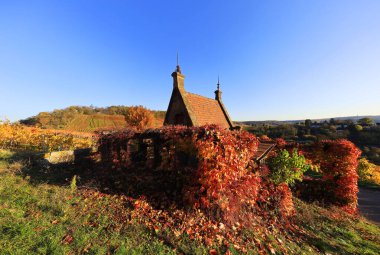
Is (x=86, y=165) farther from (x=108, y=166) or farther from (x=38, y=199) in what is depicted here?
(x=38, y=199)

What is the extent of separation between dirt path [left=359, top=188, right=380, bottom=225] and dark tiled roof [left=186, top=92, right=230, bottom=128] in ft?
32.7

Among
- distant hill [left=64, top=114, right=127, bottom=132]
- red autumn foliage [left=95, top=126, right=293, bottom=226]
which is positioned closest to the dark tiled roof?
red autumn foliage [left=95, top=126, right=293, bottom=226]

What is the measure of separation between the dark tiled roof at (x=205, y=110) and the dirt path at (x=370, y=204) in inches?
393

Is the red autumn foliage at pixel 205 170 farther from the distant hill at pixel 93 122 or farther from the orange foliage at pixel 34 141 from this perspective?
the distant hill at pixel 93 122

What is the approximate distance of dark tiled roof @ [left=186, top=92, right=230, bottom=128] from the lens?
39.2 ft

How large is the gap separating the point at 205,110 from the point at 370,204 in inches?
526

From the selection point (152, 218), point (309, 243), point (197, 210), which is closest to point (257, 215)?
point (309, 243)

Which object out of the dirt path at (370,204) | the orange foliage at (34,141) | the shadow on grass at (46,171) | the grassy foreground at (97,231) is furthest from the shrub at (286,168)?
the orange foliage at (34,141)

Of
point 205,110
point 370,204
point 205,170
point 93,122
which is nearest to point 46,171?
point 205,170

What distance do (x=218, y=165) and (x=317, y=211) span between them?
6.56m

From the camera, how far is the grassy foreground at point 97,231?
372cm

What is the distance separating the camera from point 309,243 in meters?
5.51

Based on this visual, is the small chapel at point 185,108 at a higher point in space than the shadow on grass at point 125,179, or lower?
higher

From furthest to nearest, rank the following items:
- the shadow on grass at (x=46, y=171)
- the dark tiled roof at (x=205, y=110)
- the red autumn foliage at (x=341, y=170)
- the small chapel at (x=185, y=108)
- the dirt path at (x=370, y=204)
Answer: the dark tiled roof at (x=205, y=110), the small chapel at (x=185, y=108), the dirt path at (x=370, y=204), the red autumn foliage at (x=341, y=170), the shadow on grass at (x=46, y=171)
